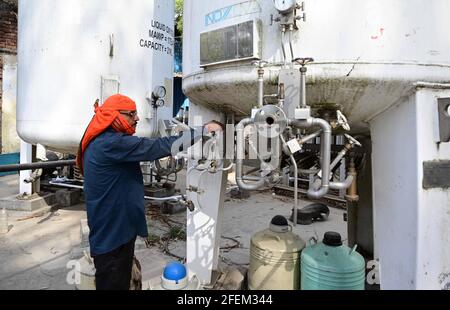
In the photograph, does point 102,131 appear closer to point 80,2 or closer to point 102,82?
point 102,82

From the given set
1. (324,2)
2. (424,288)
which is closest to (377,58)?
(324,2)

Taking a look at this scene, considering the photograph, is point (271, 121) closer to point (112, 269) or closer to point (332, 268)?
point (332, 268)

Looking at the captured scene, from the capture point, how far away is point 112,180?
1937 mm

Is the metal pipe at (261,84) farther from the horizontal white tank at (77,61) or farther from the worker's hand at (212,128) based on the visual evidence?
the horizontal white tank at (77,61)

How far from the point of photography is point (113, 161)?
1917 millimetres

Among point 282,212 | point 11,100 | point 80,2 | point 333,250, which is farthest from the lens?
point 11,100

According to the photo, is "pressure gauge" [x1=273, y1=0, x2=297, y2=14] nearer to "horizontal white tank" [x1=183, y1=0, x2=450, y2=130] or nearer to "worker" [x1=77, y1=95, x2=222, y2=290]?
"horizontal white tank" [x1=183, y1=0, x2=450, y2=130]

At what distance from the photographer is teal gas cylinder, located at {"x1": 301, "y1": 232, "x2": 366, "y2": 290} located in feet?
6.46

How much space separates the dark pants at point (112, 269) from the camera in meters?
1.92

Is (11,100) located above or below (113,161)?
above

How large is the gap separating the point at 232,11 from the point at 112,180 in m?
1.11

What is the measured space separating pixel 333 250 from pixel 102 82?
107 inches

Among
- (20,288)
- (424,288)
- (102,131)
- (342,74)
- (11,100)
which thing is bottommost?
(20,288)

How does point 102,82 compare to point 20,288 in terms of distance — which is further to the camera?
point 102,82
